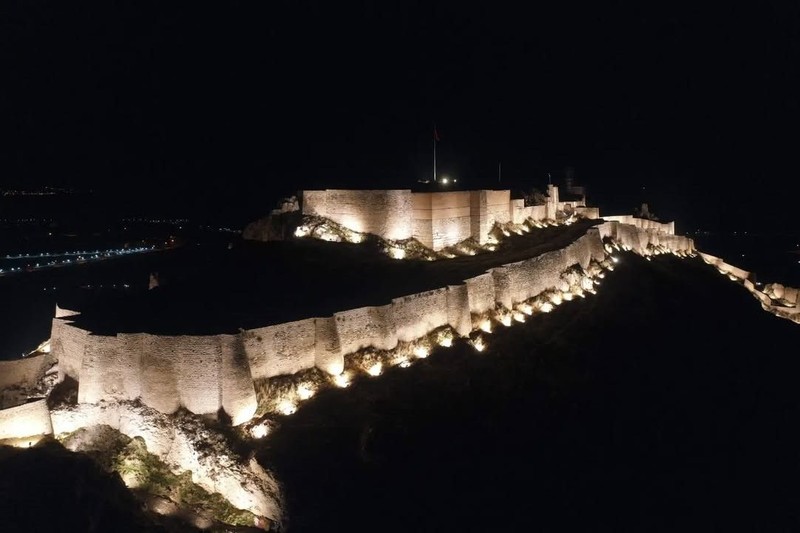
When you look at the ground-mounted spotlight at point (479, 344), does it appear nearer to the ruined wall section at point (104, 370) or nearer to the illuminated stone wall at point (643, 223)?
the ruined wall section at point (104, 370)

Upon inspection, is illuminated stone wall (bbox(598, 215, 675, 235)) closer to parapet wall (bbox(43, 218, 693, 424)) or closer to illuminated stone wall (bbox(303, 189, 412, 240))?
illuminated stone wall (bbox(303, 189, 412, 240))

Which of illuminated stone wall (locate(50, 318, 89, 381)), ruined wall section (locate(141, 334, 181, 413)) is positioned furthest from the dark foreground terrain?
illuminated stone wall (locate(50, 318, 89, 381))

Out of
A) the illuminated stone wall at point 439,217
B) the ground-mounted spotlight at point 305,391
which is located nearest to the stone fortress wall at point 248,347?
the ground-mounted spotlight at point 305,391

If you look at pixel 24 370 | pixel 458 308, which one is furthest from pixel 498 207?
pixel 24 370

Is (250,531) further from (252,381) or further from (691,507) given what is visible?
(691,507)

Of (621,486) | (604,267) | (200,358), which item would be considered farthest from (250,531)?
(604,267)

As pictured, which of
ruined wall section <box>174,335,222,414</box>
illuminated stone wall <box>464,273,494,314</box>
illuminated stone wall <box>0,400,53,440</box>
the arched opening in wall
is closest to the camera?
ruined wall section <box>174,335,222,414</box>
